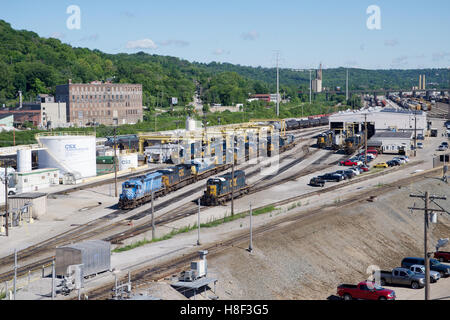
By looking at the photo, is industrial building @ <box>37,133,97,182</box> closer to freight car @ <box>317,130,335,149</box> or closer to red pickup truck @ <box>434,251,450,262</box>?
freight car @ <box>317,130,335,149</box>

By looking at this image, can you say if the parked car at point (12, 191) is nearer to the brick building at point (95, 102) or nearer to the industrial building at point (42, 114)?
the industrial building at point (42, 114)

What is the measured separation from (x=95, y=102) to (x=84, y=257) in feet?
345

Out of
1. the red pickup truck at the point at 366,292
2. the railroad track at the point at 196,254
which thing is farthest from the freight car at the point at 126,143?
the red pickup truck at the point at 366,292

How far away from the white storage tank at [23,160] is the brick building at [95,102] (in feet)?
205

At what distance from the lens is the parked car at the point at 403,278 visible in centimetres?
3591

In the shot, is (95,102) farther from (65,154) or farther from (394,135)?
(394,135)

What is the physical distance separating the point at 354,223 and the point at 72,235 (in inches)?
893

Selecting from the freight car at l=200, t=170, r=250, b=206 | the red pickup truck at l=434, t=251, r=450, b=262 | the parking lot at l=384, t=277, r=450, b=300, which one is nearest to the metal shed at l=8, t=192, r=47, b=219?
the freight car at l=200, t=170, r=250, b=206

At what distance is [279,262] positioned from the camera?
120 feet

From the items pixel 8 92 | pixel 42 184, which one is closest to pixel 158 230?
pixel 42 184

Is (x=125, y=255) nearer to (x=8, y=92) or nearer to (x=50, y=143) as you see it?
(x=50, y=143)

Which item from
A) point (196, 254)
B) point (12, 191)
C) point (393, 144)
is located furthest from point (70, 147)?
point (393, 144)

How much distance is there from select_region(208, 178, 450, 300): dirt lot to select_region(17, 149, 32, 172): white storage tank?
34.5 m

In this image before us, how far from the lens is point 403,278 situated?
3625 cm
